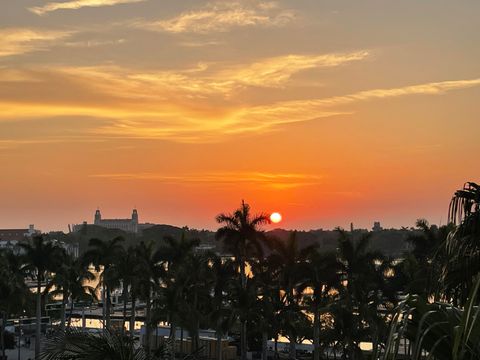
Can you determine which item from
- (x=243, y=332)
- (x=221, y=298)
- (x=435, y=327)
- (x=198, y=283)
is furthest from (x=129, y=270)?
(x=435, y=327)

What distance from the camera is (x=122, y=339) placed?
34.7ft

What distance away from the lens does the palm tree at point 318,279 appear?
58.9 meters

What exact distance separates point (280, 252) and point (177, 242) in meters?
12.9

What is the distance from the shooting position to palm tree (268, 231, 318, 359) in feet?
201

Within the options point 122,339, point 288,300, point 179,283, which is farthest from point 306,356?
point 122,339

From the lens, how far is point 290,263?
62219 mm

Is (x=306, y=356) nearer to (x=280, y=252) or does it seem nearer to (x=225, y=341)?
(x=225, y=341)

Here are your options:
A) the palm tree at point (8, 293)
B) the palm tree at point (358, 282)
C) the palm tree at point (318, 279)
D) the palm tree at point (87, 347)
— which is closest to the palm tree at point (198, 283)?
the palm tree at point (318, 279)

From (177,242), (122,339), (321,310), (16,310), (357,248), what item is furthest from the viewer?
(16,310)

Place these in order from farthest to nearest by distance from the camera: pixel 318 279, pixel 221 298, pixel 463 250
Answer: pixel 221 298
pixel 318 279
pixel 463 250

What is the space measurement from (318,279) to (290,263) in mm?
3813

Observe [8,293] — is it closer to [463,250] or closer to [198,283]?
[198,283]

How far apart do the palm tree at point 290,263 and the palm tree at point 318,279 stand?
0.82m

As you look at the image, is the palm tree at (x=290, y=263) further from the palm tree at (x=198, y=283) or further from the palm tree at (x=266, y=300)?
the palm tree at (x=198, y=283)
